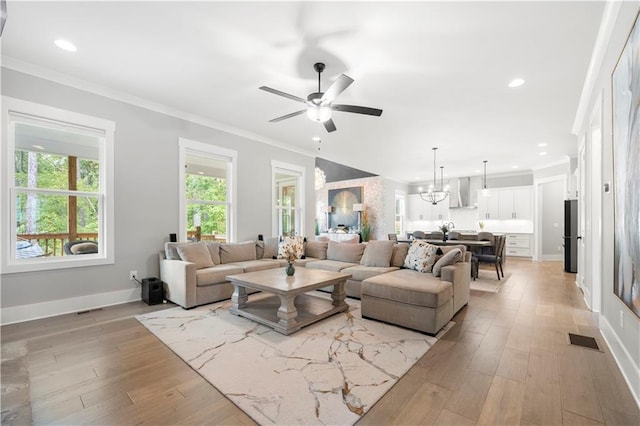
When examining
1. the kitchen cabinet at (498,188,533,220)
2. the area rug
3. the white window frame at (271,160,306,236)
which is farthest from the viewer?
the kitchen cabinet at (498,188,533,220)

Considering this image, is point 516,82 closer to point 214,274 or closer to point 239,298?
point 239,298

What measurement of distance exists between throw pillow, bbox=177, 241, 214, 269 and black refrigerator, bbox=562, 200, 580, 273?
750 centimetres

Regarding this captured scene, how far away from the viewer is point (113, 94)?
12.6 ft

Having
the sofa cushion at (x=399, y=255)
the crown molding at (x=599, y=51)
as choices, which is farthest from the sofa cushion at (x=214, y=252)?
the crown molding at (x=599, y=51)

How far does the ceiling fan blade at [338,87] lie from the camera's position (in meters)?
2.61

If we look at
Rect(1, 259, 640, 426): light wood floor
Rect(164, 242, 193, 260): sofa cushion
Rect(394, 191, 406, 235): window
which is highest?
Rect(394, 191, 406, 235): window

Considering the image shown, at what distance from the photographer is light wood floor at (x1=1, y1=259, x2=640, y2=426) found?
64.9 inches

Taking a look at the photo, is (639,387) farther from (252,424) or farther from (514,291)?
(514,291)

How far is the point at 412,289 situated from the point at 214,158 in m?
4.03

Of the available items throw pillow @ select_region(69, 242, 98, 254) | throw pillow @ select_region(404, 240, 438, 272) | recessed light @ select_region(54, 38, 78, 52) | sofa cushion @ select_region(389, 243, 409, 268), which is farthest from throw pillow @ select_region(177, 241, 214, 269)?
throw pillow @ select_region(404, 240, 438, 272)

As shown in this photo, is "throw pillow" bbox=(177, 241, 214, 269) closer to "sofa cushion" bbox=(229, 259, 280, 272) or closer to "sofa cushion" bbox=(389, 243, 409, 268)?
"sofa cushion" bbox=(229, 259, 280, 272)

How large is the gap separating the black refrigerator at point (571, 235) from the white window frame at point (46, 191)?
8.73m

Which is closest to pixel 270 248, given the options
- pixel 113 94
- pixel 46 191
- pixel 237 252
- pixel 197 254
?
pixel 237 252

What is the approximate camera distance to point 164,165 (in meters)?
4.36
